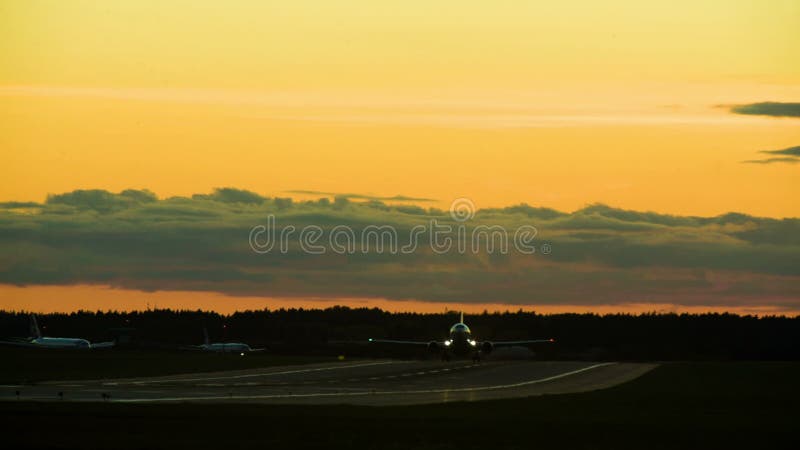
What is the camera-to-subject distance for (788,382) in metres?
76.4

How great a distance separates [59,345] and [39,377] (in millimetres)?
74252

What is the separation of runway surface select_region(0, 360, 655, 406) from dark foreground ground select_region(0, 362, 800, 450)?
5081mm

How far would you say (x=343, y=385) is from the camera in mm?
68625

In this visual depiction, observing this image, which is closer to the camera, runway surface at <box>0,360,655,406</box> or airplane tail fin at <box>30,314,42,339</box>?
runway surface at <box>0,360,655,406</box>

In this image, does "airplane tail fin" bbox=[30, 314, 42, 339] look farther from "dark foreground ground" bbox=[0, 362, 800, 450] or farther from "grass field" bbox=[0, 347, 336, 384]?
"dark foreground ground" bbox=[0, 362, 800, 450]

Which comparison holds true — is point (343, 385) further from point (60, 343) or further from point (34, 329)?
point (34, 329)

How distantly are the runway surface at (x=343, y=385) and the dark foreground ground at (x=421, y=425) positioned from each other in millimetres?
5081

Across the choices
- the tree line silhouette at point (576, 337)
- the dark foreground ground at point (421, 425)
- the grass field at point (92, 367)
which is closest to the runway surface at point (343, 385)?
the grass field at point (92, 367)

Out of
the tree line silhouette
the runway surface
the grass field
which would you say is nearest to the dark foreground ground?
the runway surface

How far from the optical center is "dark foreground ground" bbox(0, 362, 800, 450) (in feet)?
114

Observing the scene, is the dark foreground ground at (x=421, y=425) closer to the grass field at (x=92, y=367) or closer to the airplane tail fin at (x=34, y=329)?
the grass field at (x=92, y=367)

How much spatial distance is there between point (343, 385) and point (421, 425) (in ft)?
93.5

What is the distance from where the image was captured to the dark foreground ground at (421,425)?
34.8 meters

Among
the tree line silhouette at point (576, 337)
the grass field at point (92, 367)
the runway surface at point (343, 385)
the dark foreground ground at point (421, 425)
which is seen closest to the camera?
the dark foreground ground at point (421, 425)
